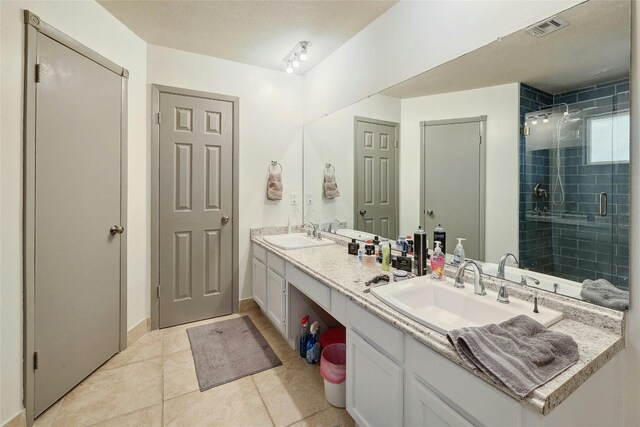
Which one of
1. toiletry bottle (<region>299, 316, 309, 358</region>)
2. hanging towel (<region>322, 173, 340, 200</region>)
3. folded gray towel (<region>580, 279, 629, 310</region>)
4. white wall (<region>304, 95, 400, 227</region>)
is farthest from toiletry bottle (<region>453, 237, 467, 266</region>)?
hanging towel (<region>322, 173, 340, 200</region>)

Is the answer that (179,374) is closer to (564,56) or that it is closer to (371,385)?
(371,385)

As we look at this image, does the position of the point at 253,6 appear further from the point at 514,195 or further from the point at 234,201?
the point at 514,195

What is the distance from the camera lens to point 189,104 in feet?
8.86

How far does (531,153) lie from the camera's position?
133 cm

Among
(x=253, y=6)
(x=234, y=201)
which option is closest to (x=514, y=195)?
(x=253, y=6)

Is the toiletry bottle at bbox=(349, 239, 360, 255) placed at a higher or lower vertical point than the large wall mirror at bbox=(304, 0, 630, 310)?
Result: lower

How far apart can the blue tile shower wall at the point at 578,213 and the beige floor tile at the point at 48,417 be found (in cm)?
261

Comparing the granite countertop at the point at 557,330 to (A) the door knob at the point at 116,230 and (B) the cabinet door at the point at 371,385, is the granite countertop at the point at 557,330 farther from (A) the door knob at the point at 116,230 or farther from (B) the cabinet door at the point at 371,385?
(A) the door knob at the point at 116,230

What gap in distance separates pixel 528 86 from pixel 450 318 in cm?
112

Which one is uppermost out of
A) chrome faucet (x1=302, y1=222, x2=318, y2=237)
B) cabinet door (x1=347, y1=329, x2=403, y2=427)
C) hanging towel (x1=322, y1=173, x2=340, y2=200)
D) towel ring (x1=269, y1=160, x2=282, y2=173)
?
towel ring (x1=269, y1=160, x2=282, y2=173)

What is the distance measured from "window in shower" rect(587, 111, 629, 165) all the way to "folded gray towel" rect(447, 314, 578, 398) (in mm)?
675

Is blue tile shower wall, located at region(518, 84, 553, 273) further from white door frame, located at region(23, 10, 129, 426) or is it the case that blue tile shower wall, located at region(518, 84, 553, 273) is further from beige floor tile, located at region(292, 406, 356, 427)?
white door frame, located at region(23, 10, 129, 426)

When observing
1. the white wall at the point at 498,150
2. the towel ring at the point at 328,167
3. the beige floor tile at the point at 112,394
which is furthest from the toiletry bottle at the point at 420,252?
the beige floor tile at the point at 112,394

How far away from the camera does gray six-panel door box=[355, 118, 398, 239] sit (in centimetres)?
211
